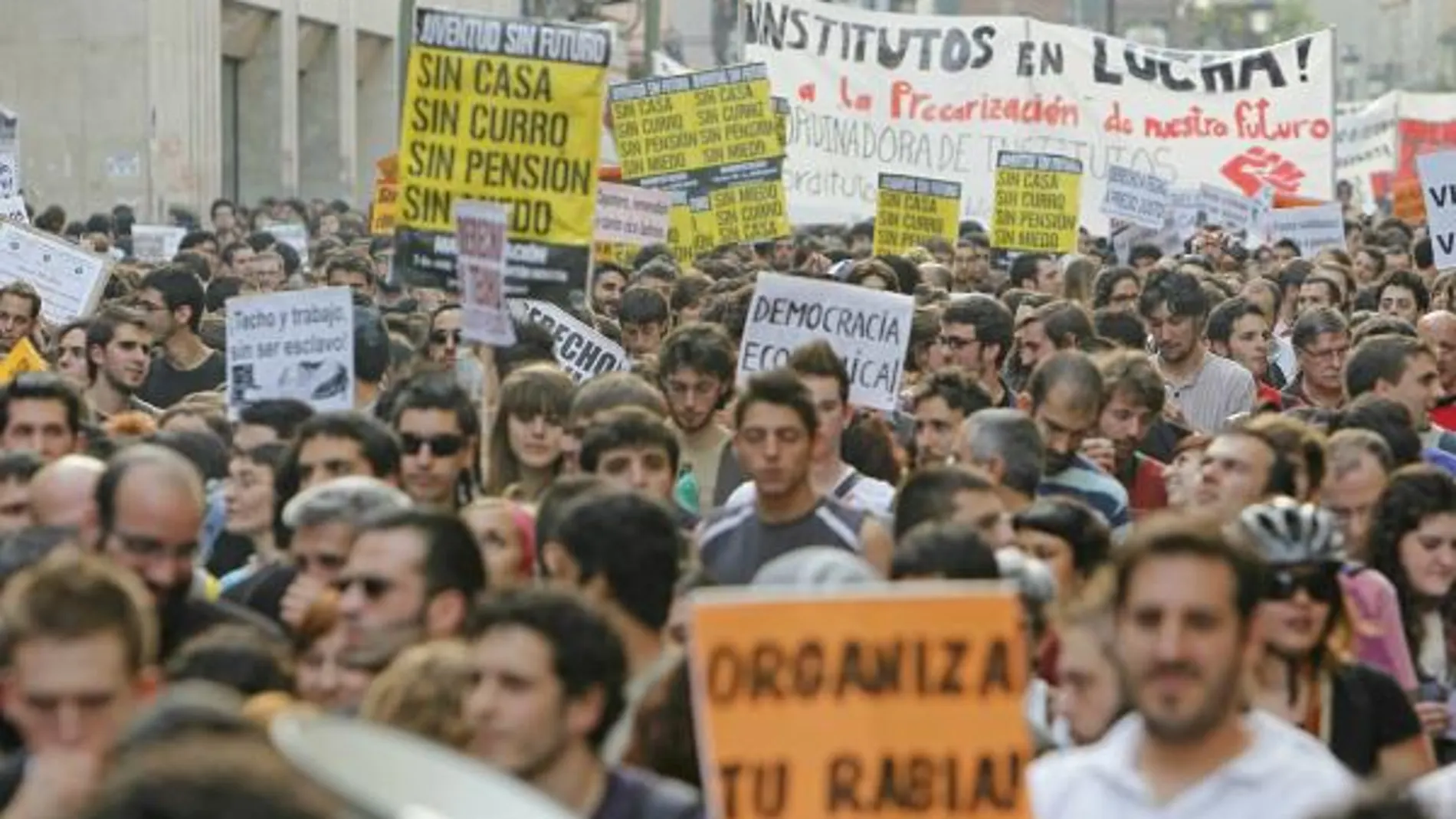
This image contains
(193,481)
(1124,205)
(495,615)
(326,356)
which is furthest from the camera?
(1124,205)

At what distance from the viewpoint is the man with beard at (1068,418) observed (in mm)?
12320

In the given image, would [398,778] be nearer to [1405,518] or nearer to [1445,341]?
[1405,518]

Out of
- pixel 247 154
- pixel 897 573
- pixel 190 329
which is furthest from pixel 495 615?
pixel 247 154

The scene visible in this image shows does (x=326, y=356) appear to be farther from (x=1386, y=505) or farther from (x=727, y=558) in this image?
(x=1386, y=505)

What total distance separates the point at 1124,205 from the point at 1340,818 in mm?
23028

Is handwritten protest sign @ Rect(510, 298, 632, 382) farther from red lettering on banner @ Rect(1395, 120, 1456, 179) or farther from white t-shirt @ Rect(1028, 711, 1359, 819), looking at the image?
red lettering on banner @ Rect(1395, 120, 1456, 179)

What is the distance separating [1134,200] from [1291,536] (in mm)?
19421

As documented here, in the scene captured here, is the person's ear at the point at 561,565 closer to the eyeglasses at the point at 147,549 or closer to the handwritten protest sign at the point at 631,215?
the eyeglasses at the point at 147,549

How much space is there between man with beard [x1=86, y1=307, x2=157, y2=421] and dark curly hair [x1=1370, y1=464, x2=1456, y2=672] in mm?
5946

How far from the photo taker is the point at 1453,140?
49.9 m

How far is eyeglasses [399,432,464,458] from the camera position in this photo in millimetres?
11422

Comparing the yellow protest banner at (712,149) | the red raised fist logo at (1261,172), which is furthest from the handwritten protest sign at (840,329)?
the red raised fist logo at (1261,172)

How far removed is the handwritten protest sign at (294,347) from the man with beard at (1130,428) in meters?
2.45

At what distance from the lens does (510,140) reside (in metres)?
14.1
